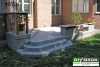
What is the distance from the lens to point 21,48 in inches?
508

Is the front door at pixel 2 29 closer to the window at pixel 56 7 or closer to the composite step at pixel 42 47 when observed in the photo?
the composite step at pixel 42 47

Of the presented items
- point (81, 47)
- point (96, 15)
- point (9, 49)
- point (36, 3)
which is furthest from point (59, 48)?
point (96, 15)

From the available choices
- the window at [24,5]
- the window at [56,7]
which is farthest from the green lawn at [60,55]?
the window at [56,7]

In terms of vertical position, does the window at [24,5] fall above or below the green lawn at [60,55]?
above

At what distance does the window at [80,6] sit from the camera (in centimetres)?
2318

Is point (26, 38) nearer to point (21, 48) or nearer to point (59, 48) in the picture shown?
point (21, 48)

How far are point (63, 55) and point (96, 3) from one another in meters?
11.6

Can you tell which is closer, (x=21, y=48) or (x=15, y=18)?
(x=21, y=48)

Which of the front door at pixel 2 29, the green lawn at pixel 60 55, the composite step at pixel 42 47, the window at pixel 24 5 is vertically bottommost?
the green lawn at pixel 60 55

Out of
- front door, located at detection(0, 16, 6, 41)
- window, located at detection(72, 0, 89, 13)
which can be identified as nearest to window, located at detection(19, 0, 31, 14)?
front door, located at detection(0, 16, 6, 41)

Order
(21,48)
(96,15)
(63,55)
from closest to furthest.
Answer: (63,55) → (21,48) → (96,15)

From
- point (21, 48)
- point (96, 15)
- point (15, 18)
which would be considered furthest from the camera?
point (96, 15)

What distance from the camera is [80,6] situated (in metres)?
23.3

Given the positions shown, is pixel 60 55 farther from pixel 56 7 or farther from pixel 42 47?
pixel 56 7
